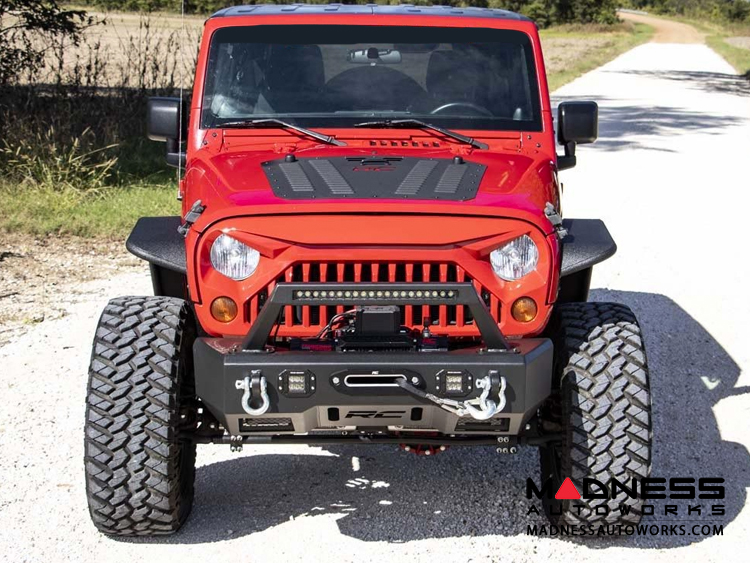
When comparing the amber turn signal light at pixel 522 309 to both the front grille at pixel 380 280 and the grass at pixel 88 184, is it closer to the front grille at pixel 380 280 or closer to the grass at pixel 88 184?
the front grille at pixel 380 280

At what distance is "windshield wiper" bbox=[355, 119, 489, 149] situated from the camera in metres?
4.76

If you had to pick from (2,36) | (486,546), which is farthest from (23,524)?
(2,36)

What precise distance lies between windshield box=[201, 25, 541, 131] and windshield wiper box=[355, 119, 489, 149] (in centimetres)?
8

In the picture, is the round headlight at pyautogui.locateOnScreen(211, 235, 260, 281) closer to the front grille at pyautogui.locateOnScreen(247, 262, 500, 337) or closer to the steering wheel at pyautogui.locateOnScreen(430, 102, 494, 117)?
the front grille at pyautogui.locateOnScreen(247, 262, 500, 337)

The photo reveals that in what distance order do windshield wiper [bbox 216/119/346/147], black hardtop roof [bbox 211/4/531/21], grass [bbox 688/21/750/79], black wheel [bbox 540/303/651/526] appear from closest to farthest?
1. black wheel [bbox 540/303/651/526]
2. windshield wiper [bbox 216/119/346/147]
3. black hardtop roof [bbox 211/4/531/21]
4. grass [bbox 688/21/750/79]

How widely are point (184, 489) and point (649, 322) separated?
3.82 m

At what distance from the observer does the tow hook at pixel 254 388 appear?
3.65m

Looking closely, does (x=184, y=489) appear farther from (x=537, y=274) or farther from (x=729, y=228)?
(x=729, y=228)

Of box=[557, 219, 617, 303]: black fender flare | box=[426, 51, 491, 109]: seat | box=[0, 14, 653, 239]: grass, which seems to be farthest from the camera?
box=[0, 14, 653, 239]: grass

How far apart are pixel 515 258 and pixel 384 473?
1.35 meters

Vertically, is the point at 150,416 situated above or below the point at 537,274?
below

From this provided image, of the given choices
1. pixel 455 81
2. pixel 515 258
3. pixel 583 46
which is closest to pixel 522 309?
pixel 515 258

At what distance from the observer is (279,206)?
12.8 ft

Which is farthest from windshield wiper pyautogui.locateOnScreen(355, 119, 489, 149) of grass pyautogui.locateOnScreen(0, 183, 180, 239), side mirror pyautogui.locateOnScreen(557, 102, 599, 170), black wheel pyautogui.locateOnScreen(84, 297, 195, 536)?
grass pyautogui.locateOnScreen(0, 183, 180, 239)
